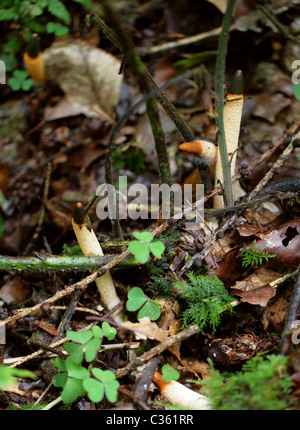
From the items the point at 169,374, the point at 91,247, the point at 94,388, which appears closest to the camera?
the point at 94,388

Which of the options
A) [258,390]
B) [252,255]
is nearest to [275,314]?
[252,255]

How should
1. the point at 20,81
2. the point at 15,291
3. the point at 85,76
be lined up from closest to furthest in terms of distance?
the point at 15,291 < the point at 85,76 < the point at 20,81

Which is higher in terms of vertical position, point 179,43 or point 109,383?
point 179,43

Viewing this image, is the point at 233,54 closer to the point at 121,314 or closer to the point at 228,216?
the point at 228,216

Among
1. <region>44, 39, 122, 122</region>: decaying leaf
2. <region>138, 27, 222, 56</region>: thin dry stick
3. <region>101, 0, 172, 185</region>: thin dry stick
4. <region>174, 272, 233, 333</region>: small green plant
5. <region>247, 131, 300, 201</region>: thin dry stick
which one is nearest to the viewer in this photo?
<region>101, 0, 172, 185</region>: thin dry stick

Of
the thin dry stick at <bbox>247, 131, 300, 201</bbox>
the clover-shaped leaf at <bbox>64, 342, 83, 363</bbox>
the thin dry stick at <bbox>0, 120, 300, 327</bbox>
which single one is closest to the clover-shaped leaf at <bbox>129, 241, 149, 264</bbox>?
the thin dry stick at <bbox>0, 120, 300, 327</bbox>

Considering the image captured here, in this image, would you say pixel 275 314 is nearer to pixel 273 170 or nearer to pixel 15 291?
pixel 273 170

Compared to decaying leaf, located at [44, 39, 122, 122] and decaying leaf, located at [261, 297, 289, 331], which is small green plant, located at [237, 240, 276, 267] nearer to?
decaying leaf, located at [261, 297, 289, 331]

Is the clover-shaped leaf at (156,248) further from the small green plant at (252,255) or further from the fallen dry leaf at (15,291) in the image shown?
the fallen dry leaf at (15,291)
